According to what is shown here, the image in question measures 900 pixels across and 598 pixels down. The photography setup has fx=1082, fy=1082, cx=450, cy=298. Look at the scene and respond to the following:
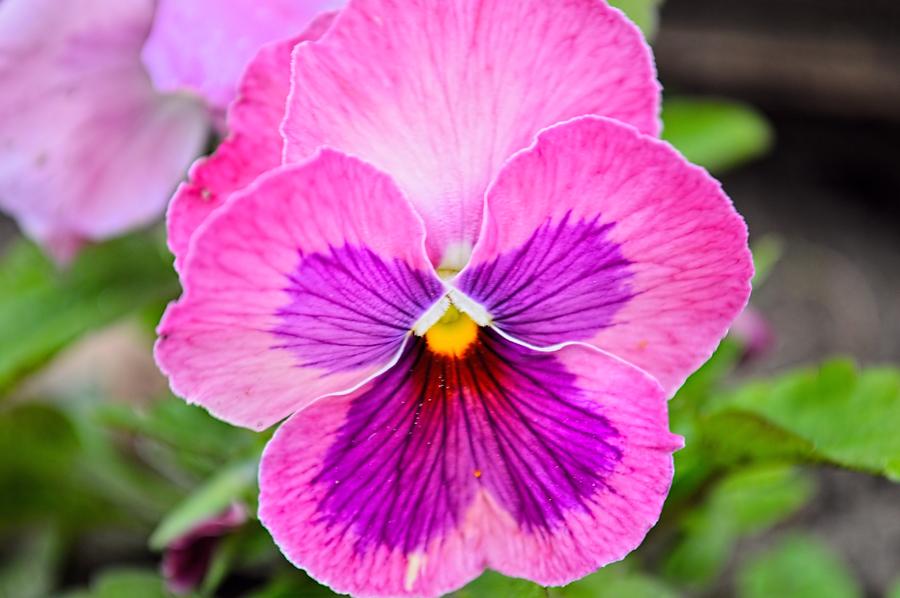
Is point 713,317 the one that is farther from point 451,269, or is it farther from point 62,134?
point 62,134

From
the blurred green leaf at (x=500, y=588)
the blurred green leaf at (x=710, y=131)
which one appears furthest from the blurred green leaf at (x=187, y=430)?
the blurred green leaf at (x=710, y=131)

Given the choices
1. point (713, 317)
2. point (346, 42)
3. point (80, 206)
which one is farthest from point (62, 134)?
point (713, 317)

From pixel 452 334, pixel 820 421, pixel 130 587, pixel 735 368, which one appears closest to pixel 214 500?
pixel 130 587

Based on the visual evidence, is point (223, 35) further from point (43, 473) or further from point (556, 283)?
point (43, 473)

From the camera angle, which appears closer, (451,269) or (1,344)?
(451,269)

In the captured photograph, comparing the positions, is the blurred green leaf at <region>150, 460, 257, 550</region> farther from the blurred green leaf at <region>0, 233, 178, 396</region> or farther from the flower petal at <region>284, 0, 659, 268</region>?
the flower petal at <region>284, 0, 659, 268</region>

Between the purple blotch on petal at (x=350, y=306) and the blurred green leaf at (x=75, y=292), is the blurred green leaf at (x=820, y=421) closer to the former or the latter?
the purple blotch on petal at (x=350, y=306)
